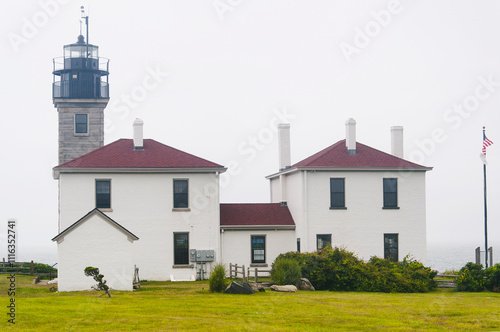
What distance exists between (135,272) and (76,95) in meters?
15.0

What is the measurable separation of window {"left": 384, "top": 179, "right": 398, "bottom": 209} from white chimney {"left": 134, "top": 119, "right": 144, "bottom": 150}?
40.0 ft

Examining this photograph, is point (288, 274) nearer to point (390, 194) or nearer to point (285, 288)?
point (285, 288)

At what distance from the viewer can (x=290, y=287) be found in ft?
88.2

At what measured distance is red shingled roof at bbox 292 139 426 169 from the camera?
3569 centimetres

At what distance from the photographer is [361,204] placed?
117 ft

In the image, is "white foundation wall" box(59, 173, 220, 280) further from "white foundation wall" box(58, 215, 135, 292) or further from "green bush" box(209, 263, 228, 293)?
"green bush" box(209, 263, 228, 293)

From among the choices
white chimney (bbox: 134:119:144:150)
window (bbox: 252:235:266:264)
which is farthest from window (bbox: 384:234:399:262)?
white chimney (bbox: 134:119:144:150)

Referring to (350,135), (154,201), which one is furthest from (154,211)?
(350,135)

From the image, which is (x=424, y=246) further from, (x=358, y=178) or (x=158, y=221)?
(x=158, y=221)

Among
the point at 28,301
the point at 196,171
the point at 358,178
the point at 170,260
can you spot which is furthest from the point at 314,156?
the point at 28,301

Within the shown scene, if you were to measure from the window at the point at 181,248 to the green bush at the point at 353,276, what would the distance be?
6.86 metres

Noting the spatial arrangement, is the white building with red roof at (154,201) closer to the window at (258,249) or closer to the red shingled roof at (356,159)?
the window at (258,249)

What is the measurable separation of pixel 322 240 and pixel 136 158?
9.76 metres

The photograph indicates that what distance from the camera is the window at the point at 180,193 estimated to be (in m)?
34.7
